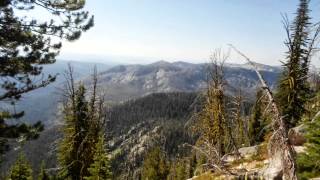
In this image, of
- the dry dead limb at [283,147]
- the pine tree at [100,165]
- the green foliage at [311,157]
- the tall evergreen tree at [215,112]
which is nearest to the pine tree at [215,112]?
the tall evergreen tree at [215,112]

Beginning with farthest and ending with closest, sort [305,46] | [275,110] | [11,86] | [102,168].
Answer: [305,46], [102,168], [11,86], [275,110]

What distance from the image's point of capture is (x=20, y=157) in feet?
136

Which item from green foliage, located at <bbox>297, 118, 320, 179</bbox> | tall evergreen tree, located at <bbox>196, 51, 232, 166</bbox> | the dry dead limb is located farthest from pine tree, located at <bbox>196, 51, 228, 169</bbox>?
the dry dead limb

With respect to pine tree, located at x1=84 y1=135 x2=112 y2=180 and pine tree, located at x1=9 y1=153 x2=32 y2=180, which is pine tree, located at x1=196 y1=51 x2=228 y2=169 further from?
pine tree, located at x1=9 y1=153 x2=32 y2=180

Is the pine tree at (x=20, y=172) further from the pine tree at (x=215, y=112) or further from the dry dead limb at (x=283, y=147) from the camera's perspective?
the dry dead limb at (x=283, y=147)

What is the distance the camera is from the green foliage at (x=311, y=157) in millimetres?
16969

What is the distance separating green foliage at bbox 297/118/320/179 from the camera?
17.0m

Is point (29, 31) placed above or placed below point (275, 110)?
above

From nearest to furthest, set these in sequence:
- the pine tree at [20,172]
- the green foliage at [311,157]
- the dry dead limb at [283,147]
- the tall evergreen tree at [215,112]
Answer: the dry dead limb at [283,147] → the green foliage at [311,157] → the tall evergreen tree at [215,112] → the pine tree at [20,172]

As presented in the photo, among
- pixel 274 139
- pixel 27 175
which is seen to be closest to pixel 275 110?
pixel 274 139

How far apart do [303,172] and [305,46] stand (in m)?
32.8

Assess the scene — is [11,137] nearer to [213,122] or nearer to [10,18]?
[10,18]

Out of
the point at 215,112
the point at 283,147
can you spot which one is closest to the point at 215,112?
the point at 215,112

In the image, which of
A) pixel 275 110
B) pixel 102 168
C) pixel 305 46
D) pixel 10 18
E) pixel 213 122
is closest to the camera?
pixel 275 110
